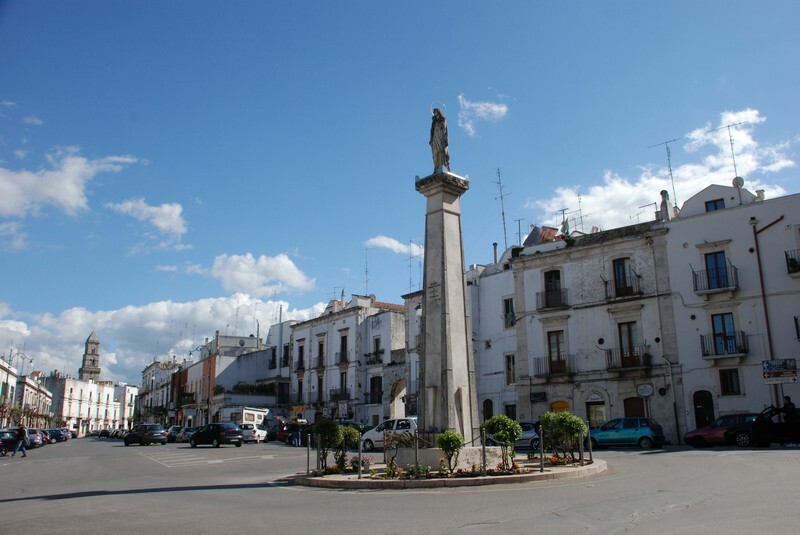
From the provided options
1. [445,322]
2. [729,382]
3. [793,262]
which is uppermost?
[793,262]

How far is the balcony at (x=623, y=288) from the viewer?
1281 inches

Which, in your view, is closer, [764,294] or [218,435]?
[764,294]

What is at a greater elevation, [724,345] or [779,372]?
[724,345]

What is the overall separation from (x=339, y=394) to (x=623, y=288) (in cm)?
2541

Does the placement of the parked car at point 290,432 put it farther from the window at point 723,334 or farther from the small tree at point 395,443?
the small tree at point 395,443

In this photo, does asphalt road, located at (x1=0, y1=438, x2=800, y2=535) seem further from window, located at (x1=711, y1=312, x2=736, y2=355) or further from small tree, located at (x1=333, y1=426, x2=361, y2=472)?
window, located at (x1=711, y1=312, x2=736, y2=355)

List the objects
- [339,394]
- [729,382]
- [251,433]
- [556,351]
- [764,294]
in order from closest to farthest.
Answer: [764,294], [729,382], [556,351], [251,433], [339,394]

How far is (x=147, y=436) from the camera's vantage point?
43812mm

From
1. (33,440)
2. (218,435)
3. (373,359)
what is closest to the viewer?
(218,435)


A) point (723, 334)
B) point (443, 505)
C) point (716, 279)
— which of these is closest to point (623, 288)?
point (716, 279)

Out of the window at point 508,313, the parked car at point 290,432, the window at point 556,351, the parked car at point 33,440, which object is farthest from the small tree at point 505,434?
the parked car at point 33,440

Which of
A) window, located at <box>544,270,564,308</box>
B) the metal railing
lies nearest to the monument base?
the metal railing

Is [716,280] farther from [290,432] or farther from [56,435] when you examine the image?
[56,435]

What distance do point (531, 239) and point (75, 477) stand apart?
104 feet
